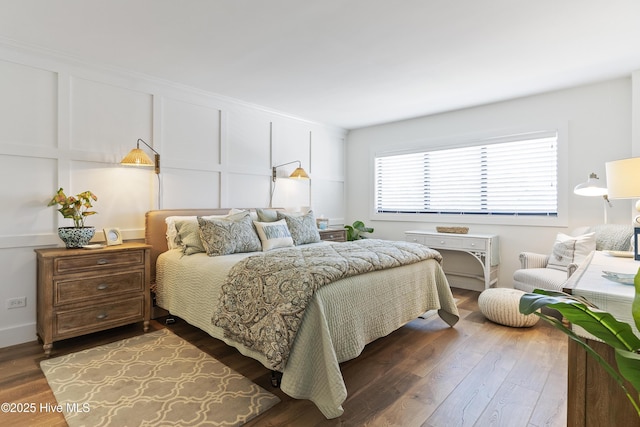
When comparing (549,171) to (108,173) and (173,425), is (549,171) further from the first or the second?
(108,173)

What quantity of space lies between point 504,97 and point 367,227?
2764 millimetres

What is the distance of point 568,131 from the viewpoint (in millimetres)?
3848

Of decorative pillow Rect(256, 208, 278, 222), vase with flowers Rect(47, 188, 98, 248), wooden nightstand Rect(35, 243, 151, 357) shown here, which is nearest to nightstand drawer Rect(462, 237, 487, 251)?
decorative pillow Rect(256, 208, 278, 222)

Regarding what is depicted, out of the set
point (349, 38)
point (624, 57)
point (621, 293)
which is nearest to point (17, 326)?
point (349, 38)

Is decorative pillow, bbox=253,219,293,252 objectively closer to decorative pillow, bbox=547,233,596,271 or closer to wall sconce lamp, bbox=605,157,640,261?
wall sconce lamp, bbox=605,157,640,261

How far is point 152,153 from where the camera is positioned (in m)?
3.57

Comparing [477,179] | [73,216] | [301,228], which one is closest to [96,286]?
[73,216]

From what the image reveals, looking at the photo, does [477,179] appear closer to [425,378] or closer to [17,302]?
[425,378]

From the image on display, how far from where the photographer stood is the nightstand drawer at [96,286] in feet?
8.55

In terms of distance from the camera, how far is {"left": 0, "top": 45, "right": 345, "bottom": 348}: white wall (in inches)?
109

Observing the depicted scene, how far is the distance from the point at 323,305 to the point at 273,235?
160cm

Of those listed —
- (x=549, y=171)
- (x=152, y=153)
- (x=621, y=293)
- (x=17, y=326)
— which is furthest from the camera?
(x=549, y=171)

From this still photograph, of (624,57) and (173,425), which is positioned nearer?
(173,425)

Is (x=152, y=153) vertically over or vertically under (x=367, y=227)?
over
